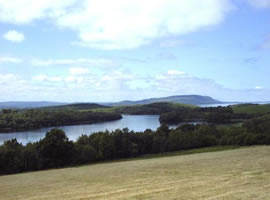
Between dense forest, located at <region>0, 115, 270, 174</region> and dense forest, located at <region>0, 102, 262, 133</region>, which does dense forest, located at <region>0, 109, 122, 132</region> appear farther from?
dense forest, located at <region>0, 115, 270, 174</region>

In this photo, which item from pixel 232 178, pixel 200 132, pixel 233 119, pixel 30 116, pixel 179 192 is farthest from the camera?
pixel 30 116

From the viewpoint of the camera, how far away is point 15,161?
46.7 metres

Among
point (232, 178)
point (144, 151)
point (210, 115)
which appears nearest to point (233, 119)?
Answer: point (210, 115)

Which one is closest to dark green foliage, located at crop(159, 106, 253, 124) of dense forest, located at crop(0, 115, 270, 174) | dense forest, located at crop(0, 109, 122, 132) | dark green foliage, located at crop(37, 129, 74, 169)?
dense forest, located at crop(0, 109, 122, 132)

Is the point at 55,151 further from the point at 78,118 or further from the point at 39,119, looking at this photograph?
the point at 78,118

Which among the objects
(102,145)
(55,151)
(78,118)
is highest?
(78,118)

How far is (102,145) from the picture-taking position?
201 ft

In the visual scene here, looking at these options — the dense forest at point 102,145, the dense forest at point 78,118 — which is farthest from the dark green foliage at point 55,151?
the dense forest at point 78,118

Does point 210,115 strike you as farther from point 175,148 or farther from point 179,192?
point 179,192

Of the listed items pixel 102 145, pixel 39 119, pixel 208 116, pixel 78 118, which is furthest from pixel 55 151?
pixel 78 118

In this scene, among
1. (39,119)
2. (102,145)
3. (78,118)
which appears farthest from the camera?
(78,118)

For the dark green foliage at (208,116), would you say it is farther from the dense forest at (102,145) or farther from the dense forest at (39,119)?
the dense forest at (102,145)

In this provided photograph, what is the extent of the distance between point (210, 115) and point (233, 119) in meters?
12.7

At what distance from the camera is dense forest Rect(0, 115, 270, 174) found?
47.4 metres
